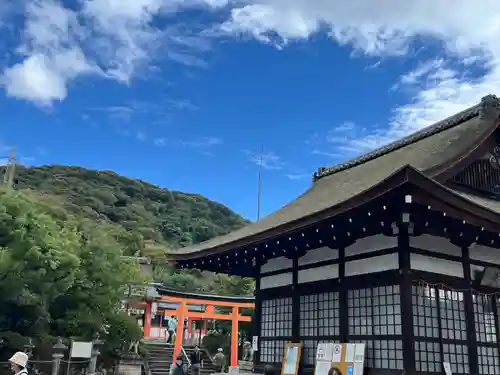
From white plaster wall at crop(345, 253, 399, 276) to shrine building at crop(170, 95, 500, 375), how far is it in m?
0.02

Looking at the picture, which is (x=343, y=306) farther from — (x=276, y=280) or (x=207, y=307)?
(x=207, y=307)

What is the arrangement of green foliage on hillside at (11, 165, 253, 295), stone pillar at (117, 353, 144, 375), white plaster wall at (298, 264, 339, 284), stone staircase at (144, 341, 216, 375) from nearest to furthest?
1. white plaster wall at (298, 264, 339, 284)
2. stone pillar at (117, 353, 144, 375)
3. stone staircase at (144, 341, 216, 375)
4. green foliage on hillside at (11, 165, 253, 295)

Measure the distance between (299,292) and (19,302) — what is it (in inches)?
296

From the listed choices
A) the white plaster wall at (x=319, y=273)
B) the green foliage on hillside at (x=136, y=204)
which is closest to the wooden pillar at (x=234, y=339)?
the white plaster wall at (x=319, y=273)

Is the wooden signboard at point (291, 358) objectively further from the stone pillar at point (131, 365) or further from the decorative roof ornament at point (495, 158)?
the stone pillar at point (131, 365)

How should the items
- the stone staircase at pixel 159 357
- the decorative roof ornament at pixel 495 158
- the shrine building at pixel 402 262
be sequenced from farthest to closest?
1. the stone staircase at pixel 159 357
2. the decorative roof ornament at pixel 495 158
3. the shrine building at pixel 402 262

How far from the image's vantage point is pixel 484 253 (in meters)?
10.6

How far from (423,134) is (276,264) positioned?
572cm

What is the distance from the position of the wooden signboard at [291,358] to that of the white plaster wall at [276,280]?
1548mm

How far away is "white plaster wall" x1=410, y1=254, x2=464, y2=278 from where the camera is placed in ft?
31.2

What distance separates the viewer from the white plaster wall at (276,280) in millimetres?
12445

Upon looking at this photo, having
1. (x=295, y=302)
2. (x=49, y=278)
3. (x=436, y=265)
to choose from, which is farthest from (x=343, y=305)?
(x=49, y=278)

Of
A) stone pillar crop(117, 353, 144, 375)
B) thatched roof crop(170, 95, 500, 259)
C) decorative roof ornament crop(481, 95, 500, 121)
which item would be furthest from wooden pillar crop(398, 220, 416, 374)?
stone pillar crop(117, 353, 144, 375)

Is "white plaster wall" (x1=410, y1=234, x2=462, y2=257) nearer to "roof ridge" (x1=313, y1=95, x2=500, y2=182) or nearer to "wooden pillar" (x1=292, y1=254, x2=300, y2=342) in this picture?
"wooden pillar" (x1=292, y1=254, x2=300, y2=342)
